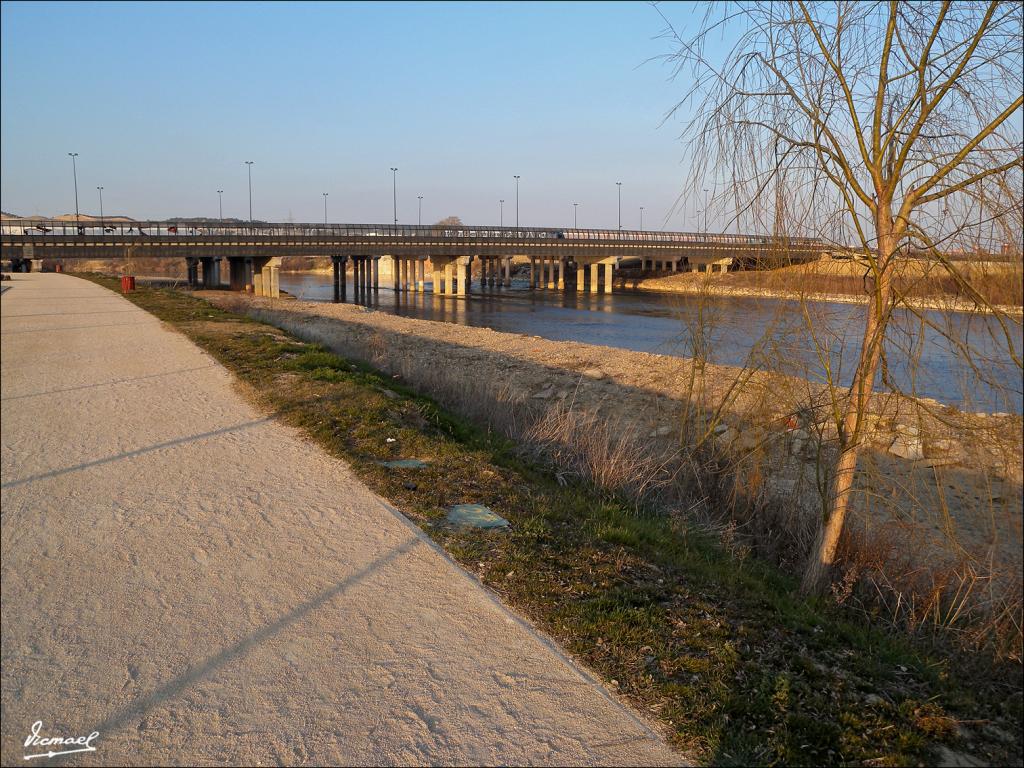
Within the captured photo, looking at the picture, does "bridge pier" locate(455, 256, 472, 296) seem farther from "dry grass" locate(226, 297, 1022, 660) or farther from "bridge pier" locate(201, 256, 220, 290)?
"dry grass" locate(226, 297, 1022, 660)

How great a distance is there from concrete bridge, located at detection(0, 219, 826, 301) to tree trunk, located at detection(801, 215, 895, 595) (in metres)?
29.7

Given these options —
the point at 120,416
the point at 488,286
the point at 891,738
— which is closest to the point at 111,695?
the point at 891,738

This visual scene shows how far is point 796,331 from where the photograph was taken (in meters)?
6.86

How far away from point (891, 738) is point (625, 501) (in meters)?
4.63

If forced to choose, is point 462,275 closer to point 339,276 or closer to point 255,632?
point 339,276

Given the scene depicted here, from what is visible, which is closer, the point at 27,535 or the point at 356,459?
the point at 27,535

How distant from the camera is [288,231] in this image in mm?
66062

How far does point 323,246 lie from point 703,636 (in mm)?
62320

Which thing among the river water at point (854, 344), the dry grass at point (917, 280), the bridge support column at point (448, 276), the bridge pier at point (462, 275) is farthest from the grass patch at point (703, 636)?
the bridge support column at point (448, 276)

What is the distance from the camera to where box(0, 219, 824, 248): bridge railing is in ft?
171

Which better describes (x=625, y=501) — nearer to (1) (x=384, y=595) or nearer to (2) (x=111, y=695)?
(1) (x=384, y=595)

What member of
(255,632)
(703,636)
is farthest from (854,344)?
(255,632)

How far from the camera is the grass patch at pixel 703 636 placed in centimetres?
416

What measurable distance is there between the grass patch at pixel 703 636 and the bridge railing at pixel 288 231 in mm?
32330
